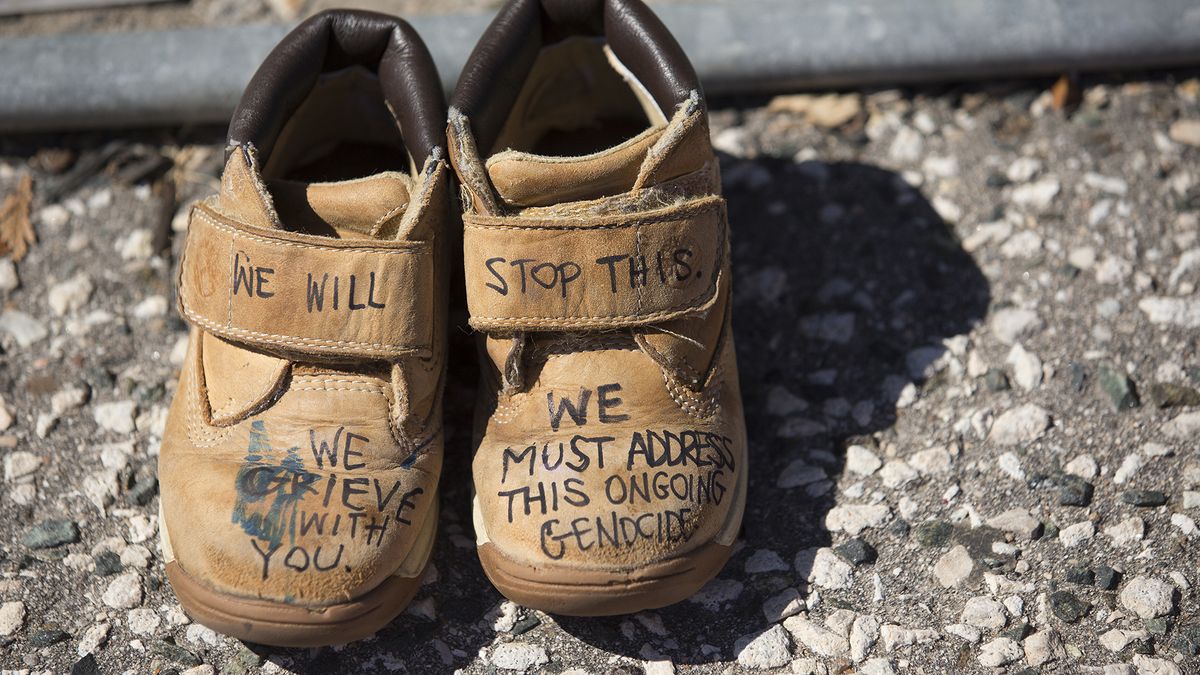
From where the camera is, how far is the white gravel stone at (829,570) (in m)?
2.54

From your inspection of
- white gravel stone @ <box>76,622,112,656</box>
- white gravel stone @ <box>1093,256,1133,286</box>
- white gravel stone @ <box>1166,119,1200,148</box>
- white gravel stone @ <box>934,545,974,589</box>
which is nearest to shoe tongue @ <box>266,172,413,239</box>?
white gravel stone @ <box>76,622,112,656</box>

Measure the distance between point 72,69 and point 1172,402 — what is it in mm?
3401

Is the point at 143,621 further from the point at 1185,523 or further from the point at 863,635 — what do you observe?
the point at 1185,523

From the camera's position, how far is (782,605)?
251 centimetres

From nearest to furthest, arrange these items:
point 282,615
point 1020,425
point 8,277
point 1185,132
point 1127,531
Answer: point 282,615
point 1127,531
point 1020,425
point 8,277
point 1185,132

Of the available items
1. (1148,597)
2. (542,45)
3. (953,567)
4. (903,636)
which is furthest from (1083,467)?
(542,45)

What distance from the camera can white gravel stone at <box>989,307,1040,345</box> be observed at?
9.80ft

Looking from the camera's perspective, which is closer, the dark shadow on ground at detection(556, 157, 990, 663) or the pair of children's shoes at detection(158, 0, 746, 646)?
the pair of children's shoes at detection(158, 0, 746, 646)

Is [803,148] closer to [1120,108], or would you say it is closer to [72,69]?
[1120,108]

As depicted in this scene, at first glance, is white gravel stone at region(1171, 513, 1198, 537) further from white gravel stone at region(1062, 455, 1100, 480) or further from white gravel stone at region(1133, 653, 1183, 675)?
white gravel stone at region(1133, 653, 1183, 675)

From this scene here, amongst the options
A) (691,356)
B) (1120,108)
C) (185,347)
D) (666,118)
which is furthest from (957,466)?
(185,347)

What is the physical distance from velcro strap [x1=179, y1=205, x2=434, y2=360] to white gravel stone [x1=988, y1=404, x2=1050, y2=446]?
59.9 inches

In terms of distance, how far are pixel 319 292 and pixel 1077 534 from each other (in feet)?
6.13

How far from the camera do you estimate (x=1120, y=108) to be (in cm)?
346
